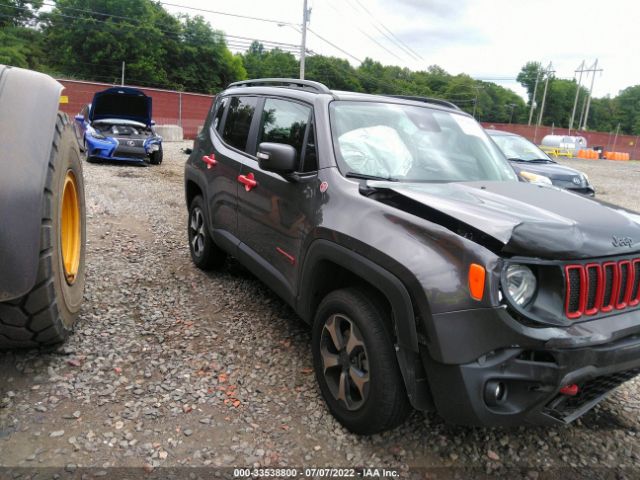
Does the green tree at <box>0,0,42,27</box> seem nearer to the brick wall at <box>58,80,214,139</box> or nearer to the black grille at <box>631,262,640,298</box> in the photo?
the brick wall at <box>58,80,214,139</box>

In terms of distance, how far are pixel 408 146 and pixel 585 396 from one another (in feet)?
5.92

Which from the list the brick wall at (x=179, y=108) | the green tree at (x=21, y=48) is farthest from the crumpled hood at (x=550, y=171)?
the green tree at (x=21, y=48)

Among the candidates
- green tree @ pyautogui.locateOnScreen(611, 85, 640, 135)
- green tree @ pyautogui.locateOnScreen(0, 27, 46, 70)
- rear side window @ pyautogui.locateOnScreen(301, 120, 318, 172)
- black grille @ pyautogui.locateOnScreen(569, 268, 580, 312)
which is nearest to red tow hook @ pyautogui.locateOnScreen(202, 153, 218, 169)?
rear side window @ pyautogui.locateOnScreen(301, 120, 318, 172)

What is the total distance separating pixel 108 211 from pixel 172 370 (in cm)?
470

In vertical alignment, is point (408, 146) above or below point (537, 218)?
above

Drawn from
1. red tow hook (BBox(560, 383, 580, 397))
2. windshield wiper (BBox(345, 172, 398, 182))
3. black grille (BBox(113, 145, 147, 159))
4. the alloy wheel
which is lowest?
the alloy wheel

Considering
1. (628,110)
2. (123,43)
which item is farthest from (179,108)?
(628,110)

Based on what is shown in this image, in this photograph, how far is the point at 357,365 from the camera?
2.61 meters

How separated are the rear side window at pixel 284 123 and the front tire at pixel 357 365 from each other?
118 cm

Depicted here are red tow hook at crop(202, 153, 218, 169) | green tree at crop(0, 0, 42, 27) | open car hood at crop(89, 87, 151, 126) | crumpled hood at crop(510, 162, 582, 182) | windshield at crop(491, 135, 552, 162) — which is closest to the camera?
red tow hook at crop(202, 153, 218, 169)

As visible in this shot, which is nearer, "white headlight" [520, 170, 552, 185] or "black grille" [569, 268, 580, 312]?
"black grille" [569, 268, 580, 312]

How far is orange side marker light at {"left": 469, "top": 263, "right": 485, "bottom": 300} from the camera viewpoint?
6.48 ft

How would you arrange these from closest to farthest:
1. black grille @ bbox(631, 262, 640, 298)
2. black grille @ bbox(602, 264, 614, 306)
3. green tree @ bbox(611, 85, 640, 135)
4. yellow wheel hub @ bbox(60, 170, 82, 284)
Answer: black grille @ bbox(602, 264, 614, 306) → black grille @ bbox(631, 262, 640, 298) → yellow wheel hub @ bbox(60, 170, 82, 284) → green tree @ bbox(611, 85, 640, 135)

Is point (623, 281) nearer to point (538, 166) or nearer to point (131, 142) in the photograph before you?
point (538, 166)
